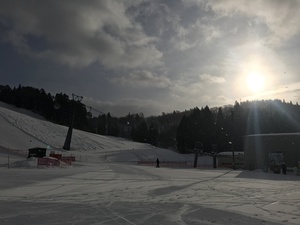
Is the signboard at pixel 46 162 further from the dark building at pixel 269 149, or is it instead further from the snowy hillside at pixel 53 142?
the snowy hillside at pixel 53 142

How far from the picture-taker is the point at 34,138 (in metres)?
83.7

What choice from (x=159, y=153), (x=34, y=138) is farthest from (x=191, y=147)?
(x=34, y=138)

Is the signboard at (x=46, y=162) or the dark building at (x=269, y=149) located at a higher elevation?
the dark building at (x=269, y=149)

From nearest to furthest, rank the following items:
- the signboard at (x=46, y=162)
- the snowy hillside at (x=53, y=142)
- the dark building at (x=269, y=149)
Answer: the signboard at (x=46, y=162), the dark building at (x=269, y=149), the snowy hillside at (x=53, y=142)

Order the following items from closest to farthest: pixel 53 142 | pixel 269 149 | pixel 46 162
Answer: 1. pixel 46 162
2. pixel 269 149
3. pixel 53 142

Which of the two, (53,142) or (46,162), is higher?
(53,142)

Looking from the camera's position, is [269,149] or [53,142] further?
[53,142]

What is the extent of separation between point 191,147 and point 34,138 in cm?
5461

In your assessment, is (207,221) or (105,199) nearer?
(207,221)

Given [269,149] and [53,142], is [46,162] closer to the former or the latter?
[269,149]

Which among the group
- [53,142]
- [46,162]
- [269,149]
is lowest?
[46,162]

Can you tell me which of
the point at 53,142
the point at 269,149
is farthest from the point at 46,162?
the point at 53,142

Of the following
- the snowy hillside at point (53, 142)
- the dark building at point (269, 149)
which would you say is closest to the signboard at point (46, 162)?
the dark building at point (269, 149)

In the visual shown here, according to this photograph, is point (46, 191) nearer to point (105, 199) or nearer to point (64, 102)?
point (105, 199)
